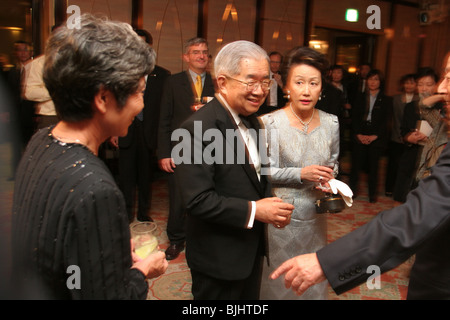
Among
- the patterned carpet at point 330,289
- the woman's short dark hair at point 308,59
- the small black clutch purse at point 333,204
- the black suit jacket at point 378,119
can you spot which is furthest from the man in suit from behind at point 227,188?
the black suit jacket at point 378,119

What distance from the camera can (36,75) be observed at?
3.79 meters

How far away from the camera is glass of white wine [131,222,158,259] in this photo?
1.14m

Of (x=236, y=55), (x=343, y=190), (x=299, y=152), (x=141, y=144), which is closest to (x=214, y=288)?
→ (x=343, y=190)

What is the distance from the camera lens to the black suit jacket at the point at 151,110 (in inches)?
152

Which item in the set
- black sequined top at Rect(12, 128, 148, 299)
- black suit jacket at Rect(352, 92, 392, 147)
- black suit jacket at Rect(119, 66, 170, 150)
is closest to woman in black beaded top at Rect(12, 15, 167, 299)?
Answer: black sequined top at Rect(12, 128, 148, 299)

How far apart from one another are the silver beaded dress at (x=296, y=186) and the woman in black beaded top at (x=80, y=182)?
123 centimetres

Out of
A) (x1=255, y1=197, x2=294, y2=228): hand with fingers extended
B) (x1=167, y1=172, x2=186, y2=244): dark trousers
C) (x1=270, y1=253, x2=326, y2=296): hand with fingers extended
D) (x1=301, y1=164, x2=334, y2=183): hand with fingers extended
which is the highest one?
(x1=301, y1=164, x2=334, y2=183): hand with fingers extended

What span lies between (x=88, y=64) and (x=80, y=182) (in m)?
0.29

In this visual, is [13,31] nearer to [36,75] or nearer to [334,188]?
[36,75]

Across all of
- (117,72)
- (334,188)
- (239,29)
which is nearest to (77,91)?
(117,72)

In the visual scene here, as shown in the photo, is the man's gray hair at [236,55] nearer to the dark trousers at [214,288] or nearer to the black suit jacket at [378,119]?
the dark trousers at [214,288]

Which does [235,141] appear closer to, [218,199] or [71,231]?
[218,199]

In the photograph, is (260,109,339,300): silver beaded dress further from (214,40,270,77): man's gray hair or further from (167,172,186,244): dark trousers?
(167,172,186,244): dark trousers

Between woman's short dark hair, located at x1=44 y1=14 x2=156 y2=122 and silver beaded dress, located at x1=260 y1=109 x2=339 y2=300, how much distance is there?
50.0 inches
